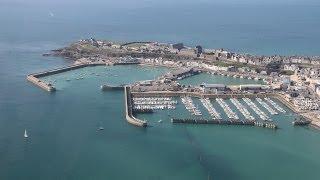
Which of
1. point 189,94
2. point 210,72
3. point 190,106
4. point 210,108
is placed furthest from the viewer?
point 210,72

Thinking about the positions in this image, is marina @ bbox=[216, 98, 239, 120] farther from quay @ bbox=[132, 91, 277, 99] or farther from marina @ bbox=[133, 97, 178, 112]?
marina @ bbox=[133, 97, 178, 112]

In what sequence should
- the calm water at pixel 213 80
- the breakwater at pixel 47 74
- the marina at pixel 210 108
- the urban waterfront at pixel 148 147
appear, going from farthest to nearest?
the calm water at pixel 213 80, the breakwater at pixel 47 74, the marina at pixel 210 108, the urban waterfront at pixel 148 147

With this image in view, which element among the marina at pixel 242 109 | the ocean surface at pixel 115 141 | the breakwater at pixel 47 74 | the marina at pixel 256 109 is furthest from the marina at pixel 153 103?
the breakwater at pixel 47 74

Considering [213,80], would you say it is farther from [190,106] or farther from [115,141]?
[115,141]

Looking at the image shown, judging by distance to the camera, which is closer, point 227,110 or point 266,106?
point 227,110

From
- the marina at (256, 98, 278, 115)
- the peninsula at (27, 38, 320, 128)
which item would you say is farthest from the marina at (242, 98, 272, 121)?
the marina at (256, 98, 278, 115)

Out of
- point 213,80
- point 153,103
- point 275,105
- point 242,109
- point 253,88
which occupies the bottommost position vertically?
point 153,103

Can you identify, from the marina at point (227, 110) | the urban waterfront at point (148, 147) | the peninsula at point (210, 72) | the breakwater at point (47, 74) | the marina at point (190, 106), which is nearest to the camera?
the urban waterfront at point (148, 147)

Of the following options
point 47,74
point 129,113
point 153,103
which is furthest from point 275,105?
point 47,74

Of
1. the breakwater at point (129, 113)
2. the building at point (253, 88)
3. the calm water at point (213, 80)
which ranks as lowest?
the breakwater at point (129, 113)

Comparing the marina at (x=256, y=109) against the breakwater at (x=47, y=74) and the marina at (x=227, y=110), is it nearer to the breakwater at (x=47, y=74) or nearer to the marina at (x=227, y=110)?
the marina at (x=227, y=110)

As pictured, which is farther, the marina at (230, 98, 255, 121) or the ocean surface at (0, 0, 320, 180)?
the marina at (230, 98, 255, 121)

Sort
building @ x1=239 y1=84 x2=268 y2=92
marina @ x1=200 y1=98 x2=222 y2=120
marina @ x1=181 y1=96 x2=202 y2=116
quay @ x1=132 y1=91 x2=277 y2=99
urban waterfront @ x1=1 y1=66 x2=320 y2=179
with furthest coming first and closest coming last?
1. building @ x1=239 y1=84 x2=268 y2=92
2. quay @ x1=132 y1=91 x2=277 y2=99
3. marina @ x1=181 y1=96 x2=202 y2=116
4. marina @ x1=200 y1=98 x2=222 y2=120
5. urban waterfront @ x1=1 y1=66 x2=320 y2=179
